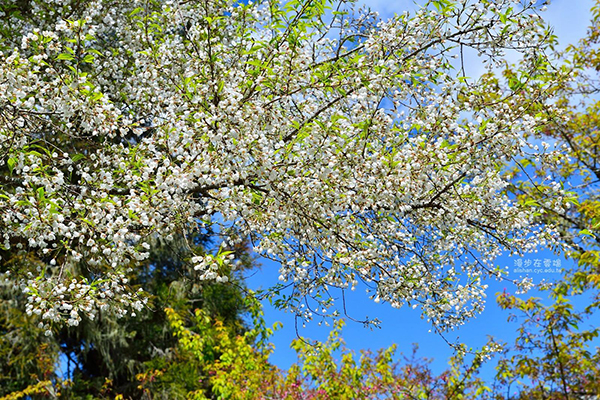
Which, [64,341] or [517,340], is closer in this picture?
[517,340]

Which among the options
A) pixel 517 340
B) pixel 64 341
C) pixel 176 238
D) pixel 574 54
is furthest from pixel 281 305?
pixel 64 341

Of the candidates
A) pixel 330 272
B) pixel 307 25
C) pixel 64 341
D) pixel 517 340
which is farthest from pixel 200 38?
pixel 64 341

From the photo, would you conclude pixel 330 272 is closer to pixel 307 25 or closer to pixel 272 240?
pixel 272 240

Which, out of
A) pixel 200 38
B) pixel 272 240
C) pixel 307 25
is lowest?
pixel 272 240

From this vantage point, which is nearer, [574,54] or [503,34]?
[503,34]

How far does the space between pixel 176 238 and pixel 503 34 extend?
28.5 feet

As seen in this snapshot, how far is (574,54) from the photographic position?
9938 millimetres

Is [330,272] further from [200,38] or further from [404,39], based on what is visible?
[200,38]

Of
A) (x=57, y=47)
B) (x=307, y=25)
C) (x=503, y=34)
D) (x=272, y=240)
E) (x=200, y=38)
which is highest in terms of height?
(x=200, y=38)

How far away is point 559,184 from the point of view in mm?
4266

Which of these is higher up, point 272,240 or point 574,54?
point 574,54

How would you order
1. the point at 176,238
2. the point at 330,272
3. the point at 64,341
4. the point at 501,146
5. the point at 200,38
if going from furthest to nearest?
the point at 64,341
the point at 176,238
the point at 200,38
the point at 330,272
the point at 501,146

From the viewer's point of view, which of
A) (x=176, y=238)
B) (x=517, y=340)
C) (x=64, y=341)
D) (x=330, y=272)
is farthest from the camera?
(x=64, y=341)

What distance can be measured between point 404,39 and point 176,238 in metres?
8.47
